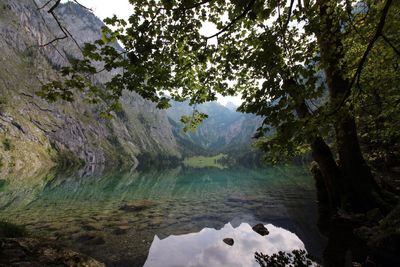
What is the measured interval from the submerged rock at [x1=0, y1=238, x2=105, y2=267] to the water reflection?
5051mm

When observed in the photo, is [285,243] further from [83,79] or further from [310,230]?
[83,79]

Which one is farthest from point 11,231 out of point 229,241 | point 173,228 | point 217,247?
point 229,241

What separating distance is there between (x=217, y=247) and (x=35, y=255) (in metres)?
10.1

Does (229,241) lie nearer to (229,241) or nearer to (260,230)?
(229,241)

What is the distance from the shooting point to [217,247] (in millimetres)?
16422

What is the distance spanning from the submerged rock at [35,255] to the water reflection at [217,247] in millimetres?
5051

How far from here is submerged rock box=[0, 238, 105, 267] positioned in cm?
849

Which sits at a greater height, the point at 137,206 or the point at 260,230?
the point at 260,230

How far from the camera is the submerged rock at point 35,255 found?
8492 millimetres

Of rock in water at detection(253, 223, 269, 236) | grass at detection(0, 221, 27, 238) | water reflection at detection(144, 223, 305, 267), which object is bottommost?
grass at detection(0, 221, 27, 238)

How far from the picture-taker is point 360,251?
13617 millimetres

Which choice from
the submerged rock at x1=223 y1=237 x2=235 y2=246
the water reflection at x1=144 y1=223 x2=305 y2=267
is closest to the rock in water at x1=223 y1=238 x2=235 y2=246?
the submerged rock at x1=223 y1=237 x2=235 y2=246

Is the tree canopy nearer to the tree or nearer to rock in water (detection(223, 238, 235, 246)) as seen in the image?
the tree

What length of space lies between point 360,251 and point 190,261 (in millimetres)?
8353
